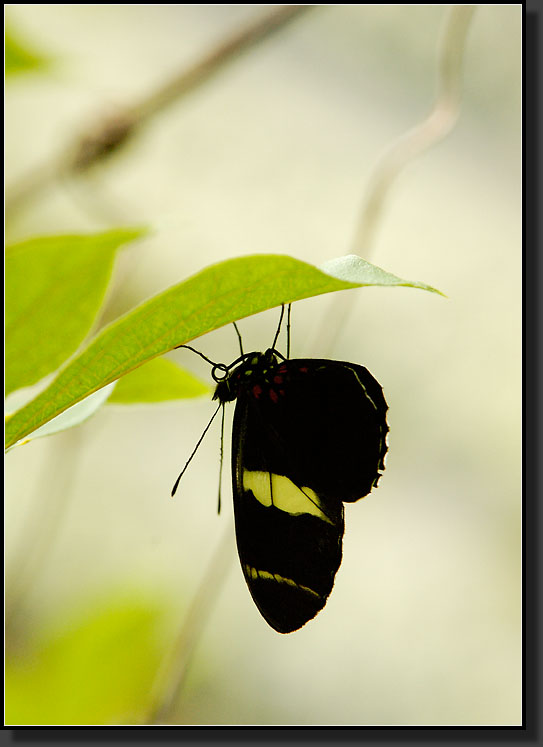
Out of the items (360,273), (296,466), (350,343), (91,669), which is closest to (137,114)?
(296,466)

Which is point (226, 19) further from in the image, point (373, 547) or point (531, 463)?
point (531, 463)

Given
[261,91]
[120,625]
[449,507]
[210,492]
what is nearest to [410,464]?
[449,507]

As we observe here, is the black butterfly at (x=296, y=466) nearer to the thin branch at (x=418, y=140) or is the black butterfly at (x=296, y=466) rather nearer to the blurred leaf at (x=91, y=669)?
the thin branch at (x=418, y=140)

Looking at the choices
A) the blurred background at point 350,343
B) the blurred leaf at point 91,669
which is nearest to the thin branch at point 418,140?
the blurred leaf at point 91,669

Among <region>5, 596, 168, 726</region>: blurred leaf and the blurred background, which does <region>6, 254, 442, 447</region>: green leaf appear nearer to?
<region>5, 596, 168, 726</region>: blurred leaf

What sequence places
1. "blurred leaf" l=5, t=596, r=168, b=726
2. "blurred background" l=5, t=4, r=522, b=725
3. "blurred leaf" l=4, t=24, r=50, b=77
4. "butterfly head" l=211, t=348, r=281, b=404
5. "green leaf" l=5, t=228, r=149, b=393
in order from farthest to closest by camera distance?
"blurred background" l=5, t=4, r=522, b=725 → "blurred leaf" l=5, t=596, r=168, b=726 → "blurred leaf" l=4, t=24, r=50, b=77 → "butterfly head" l=211, t=348, r=281, b=404 → "green leaf" l=5, t=228, r=149, b=393

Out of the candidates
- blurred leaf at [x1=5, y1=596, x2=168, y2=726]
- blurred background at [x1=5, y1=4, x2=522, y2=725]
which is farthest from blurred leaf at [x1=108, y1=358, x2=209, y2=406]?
blurred background at [x1=5, y1=4, x2=522, y2=725]
